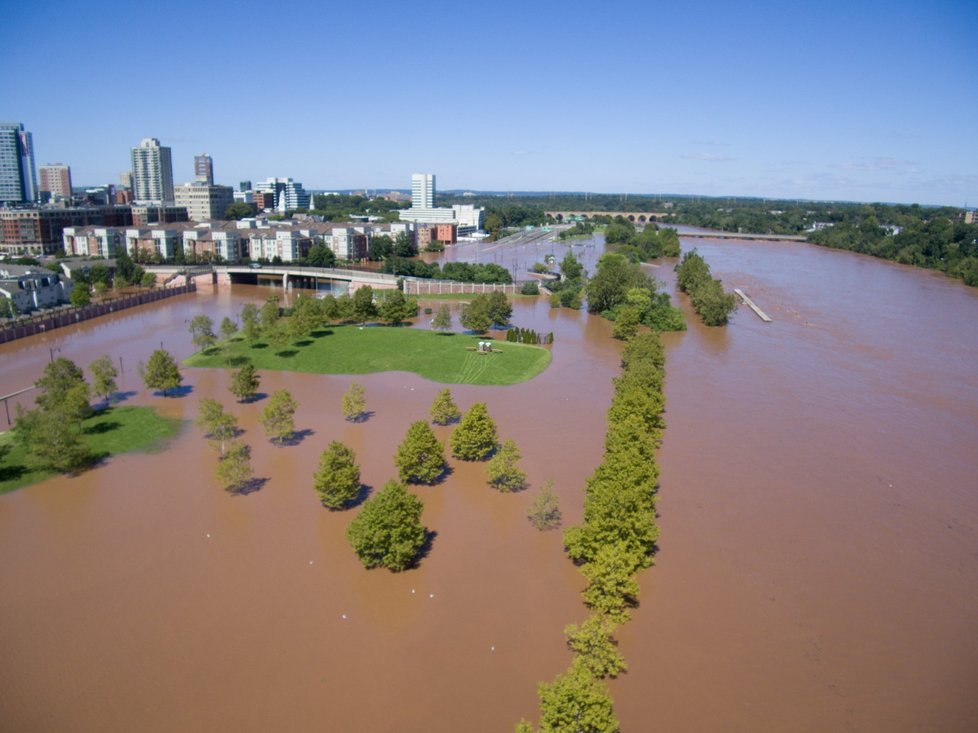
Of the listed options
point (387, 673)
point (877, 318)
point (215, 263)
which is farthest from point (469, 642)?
point (215, 263)

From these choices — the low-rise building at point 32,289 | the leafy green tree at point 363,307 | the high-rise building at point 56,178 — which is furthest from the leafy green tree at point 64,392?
the high-rise building at point 56,178

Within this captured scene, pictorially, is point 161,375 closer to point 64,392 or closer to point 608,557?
point 64,392

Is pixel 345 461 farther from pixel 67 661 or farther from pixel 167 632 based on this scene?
pixel 67 661

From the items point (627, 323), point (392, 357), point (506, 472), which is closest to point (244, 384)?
point (392, 357)

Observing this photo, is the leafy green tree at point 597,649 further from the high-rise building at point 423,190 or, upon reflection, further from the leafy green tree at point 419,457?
the high-rise building at point 423,190

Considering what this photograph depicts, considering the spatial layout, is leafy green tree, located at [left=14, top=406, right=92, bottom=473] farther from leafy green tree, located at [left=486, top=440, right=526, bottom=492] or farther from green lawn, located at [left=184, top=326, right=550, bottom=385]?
leafy green tree, located at [left=486, top=440, right=526, bottom=492]

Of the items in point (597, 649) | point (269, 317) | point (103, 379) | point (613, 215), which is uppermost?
point (613, 215)
